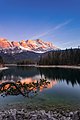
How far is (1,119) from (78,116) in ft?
24.1

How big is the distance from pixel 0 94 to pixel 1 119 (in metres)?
27.9

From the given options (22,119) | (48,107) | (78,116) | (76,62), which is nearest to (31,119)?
(22,119)

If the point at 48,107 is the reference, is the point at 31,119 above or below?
above

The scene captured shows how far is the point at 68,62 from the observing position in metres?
198

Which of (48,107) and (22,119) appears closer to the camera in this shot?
(22,119)

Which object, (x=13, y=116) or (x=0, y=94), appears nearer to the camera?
(x=13, y=116)

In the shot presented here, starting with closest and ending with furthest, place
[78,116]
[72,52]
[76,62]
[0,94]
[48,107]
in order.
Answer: [78,116] < [48,107] < [0,94] < [76,62] < [72,52]

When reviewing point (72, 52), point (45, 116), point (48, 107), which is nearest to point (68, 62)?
point (72, 52)

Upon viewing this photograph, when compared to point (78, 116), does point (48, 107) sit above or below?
below

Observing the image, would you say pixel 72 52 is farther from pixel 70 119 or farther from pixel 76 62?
pixel 70 119

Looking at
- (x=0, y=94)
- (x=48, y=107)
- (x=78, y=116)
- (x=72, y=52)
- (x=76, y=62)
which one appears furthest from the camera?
(x=72, y=52)

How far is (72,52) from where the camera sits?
632ft

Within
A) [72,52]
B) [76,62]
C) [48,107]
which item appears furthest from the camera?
[72,52]

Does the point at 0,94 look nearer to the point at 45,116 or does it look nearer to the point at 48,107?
the point at 48,107
